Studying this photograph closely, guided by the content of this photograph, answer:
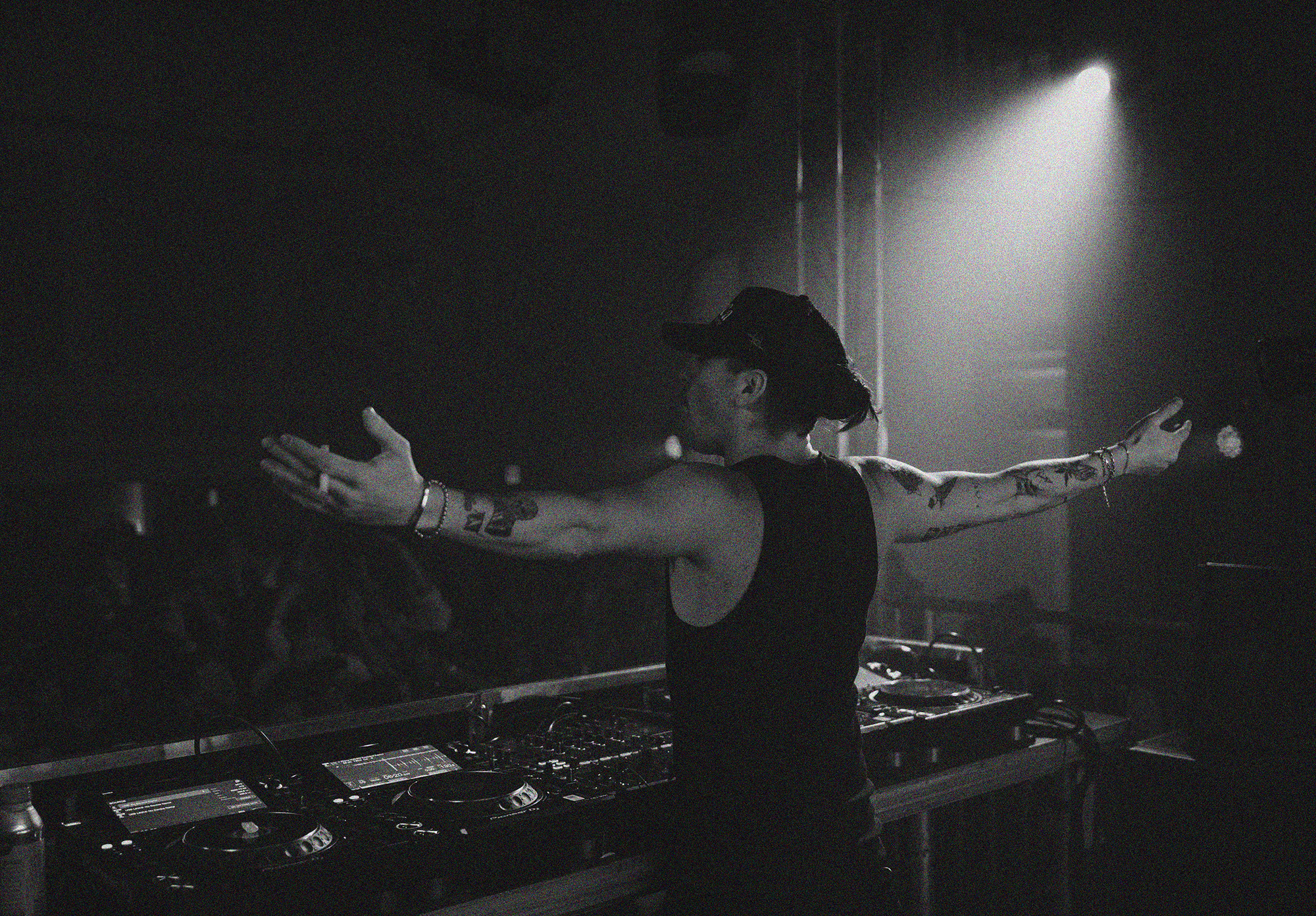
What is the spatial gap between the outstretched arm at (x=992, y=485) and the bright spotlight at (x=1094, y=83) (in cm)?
205

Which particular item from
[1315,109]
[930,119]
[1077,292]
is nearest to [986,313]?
[930,119]

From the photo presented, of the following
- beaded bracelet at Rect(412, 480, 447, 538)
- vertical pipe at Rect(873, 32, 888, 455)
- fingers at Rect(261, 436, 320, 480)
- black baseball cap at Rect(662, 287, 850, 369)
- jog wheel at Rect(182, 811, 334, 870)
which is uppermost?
vertical pipe at Rect(873, 32, 888, 455)

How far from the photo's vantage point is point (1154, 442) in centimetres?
244

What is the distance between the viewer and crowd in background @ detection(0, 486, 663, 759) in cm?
393

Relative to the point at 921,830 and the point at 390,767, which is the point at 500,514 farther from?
the point at 921,830

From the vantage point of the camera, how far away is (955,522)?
2.23 meters

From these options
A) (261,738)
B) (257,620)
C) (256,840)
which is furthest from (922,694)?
(257,620)

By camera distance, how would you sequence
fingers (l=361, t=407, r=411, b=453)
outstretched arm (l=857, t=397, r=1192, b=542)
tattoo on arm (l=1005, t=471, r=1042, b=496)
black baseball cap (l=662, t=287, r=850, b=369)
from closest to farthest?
fingers (l=361, t=407, r=411, b=453) → black baseball cap (l=662, t=287, r=850, b=369) → outstretched arm (l=857, t=397, r=1192, b=542) → tattoo on arm (l=1005, t=471, r=1042, b=496)

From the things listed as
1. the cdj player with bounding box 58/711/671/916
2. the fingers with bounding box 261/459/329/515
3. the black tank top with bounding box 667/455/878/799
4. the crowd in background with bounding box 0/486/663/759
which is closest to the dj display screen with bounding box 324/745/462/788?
the cdj player with bounding box 58/711/671/916

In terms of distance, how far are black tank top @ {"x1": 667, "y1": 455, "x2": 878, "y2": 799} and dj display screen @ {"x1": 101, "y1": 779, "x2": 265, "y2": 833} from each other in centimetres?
73

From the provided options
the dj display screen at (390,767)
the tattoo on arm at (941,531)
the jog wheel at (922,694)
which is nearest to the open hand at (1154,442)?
the tattoo on arm at (941,531)

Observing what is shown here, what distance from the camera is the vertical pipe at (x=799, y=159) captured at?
466cm

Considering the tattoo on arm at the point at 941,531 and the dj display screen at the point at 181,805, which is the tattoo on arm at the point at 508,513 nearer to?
the dj display screen at the point at 181,805

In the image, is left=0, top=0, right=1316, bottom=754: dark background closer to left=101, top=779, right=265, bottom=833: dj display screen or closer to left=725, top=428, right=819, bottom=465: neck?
left=725, top=428, right=819, bottom=465: neck
